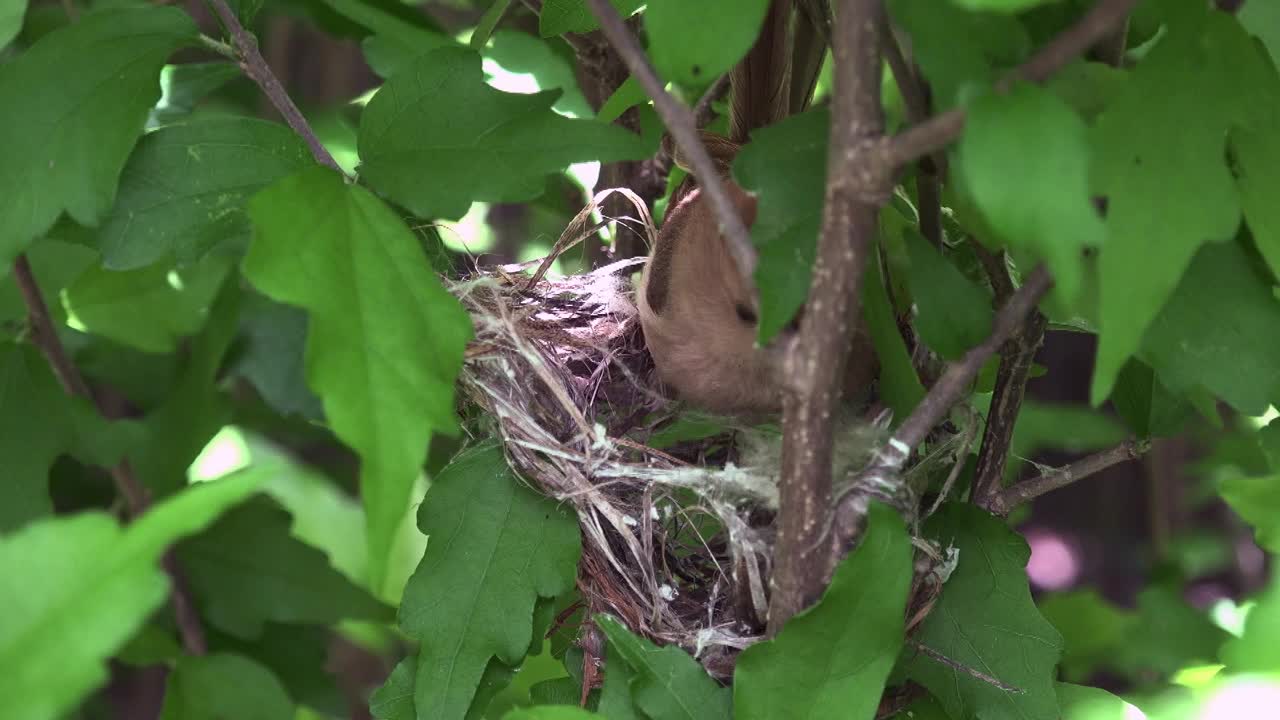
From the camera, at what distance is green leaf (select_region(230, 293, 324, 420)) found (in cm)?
195

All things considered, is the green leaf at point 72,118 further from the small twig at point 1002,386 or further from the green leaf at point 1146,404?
the green leaf at point 1146,404

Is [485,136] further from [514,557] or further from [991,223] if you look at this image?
[991,223]

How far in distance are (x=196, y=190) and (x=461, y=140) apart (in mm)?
256

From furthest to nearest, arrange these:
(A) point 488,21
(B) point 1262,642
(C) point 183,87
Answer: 1. (C) point 183,87
2. (A) point 488,21
3. (B) point 1262,642

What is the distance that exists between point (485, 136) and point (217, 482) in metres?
0.56

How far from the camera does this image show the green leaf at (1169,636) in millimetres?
1685

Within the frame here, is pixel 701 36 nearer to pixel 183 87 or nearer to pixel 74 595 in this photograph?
pixel 74 595

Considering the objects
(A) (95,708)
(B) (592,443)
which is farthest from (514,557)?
(A) (95,708)

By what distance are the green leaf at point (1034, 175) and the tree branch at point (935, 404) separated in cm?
23

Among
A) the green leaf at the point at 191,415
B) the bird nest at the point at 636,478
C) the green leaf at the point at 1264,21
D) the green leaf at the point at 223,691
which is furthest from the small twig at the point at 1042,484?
the green leaf at the point at 191,415

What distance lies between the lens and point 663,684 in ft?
3.58

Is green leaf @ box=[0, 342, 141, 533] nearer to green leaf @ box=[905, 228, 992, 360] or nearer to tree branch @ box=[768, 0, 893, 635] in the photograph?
tree branch @ box=[768, 0, 893, 635]

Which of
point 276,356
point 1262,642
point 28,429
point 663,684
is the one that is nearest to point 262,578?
point 276,356

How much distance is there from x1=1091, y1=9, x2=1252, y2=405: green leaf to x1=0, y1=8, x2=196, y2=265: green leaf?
2.78 ft
